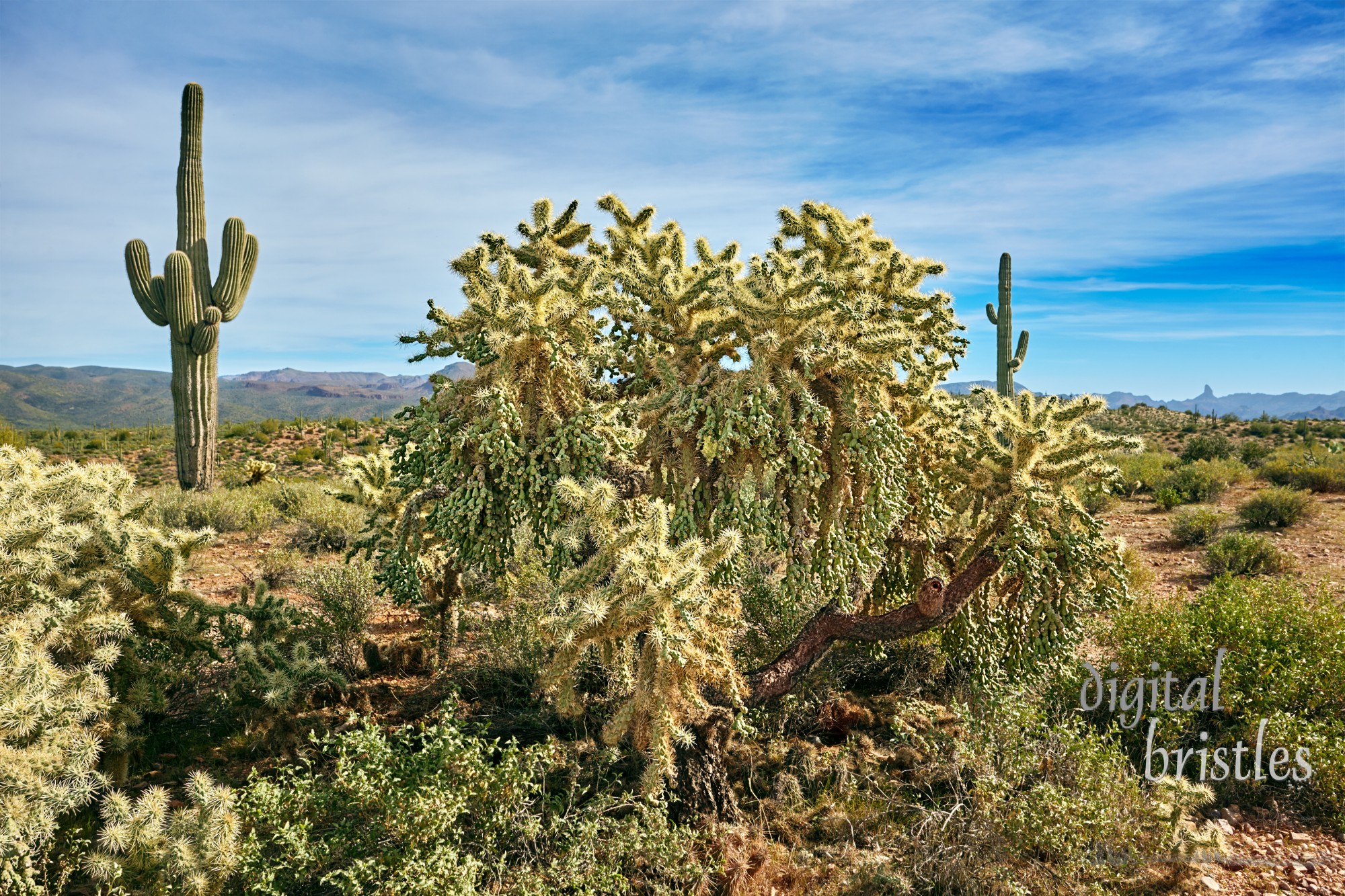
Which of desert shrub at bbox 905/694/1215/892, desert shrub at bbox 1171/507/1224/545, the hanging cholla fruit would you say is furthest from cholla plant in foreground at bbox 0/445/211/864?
desert shrub at bbox 1171/507/1224/545

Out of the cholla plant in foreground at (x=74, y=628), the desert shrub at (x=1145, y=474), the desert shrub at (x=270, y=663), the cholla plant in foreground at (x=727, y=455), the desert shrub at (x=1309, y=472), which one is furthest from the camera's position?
the desert shrub at (x=1145, y=474)

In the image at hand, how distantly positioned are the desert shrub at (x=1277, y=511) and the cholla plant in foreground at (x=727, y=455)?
10.7 m

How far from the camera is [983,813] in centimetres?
461

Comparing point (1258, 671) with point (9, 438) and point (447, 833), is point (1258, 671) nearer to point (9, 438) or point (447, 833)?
point (447, 833)

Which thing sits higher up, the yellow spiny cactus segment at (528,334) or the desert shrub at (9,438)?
the yellow spiny cactus segment at (528,334)

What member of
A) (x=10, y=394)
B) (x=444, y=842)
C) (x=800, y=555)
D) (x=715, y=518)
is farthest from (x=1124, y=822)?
(x=10, y=394)

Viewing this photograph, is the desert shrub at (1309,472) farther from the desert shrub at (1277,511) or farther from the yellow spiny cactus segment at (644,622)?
the yellow spiny cactus segment at (644,622)

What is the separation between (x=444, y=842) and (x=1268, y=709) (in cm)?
573

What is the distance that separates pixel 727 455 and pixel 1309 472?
18.4 m

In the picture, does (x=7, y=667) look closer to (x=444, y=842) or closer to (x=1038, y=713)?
(x=444, y=842)

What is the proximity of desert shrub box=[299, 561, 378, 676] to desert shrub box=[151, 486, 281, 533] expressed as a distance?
5.66 metres

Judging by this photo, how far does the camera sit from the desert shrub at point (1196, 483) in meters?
16.6

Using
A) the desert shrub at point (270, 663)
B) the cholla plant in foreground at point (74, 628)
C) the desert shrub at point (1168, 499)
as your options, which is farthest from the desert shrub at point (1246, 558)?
the cholla plant in foreground at point (74, 628)

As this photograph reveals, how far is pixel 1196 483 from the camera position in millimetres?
17391
